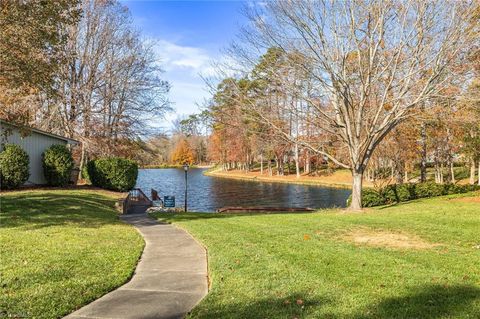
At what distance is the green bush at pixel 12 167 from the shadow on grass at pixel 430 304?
17.7 m

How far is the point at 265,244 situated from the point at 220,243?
977mm

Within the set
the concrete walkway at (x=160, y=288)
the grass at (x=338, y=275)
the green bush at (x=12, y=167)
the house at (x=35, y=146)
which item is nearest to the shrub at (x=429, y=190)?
the grass at (x=338, y=275)

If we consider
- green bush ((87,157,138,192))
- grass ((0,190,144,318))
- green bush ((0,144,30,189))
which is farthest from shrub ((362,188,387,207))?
green bush ((0,144,30,189))

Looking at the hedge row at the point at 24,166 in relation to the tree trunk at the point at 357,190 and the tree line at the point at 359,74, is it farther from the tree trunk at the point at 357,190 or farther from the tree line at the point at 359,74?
the tree trunk at the point at 357,190

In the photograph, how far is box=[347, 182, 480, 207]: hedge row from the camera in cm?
2039

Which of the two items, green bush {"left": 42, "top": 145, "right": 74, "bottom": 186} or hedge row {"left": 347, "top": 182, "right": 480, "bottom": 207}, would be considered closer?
hedge row {"left": 347, "top": 182, "right": 480, "bottom": 207}

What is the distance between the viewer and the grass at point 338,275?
4656mm

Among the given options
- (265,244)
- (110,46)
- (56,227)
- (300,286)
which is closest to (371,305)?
(300,286)

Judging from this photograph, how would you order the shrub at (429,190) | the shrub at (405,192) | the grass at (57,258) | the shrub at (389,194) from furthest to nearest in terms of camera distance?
the shrub at (429,190), the shrub at (405,192), the shrub at (389,194), the grass at (57,258)

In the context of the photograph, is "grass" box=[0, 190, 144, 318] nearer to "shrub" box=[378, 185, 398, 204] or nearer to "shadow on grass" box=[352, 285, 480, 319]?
"shadow on grass" box=[352, 285, 480, 319]

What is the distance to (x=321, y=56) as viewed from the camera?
1513 centimetres

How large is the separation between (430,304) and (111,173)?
67.2 ft

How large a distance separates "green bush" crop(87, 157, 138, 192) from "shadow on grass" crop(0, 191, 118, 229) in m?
5.94

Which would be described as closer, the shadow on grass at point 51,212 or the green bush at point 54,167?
the shadow on grass at point 51,212
